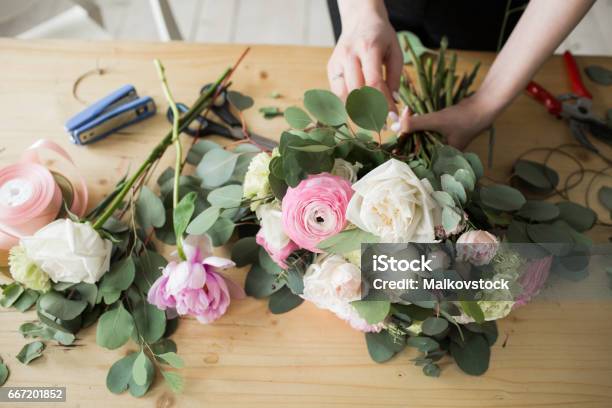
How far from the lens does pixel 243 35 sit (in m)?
1.95

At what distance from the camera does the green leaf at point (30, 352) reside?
668 mm

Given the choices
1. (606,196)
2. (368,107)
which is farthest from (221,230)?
(606,196)

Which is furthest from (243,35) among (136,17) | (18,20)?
(18,20)

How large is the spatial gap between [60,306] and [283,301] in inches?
11.8

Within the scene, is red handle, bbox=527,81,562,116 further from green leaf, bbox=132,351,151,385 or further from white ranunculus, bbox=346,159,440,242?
green leaf, bbox=132,351,151,385

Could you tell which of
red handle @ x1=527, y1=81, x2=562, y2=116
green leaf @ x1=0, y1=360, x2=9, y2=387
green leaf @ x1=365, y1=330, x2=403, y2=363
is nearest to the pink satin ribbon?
green leaf @ x1=0, y1=360, x2=9, y2=387

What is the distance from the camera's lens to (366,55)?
81cm

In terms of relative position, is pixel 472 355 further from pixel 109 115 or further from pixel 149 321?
pixel 109 115

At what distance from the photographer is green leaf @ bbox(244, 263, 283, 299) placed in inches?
28.1

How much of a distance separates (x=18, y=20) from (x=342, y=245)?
66.6 inches

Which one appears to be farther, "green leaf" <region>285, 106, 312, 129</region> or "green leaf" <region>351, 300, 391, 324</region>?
"green leaf" <region>285, 106, 312, 129</region>

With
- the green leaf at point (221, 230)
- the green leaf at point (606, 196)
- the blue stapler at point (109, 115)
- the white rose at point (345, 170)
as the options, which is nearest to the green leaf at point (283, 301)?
the green leaf at point (221, 230)

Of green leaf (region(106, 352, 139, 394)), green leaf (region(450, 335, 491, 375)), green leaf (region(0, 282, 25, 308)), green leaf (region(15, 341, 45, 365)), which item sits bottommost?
green leaf (region(450, 335, 491, 375))

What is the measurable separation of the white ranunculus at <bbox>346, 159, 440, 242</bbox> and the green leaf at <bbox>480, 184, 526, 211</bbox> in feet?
0.40
